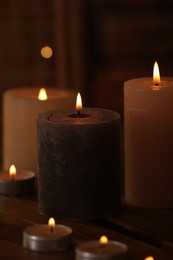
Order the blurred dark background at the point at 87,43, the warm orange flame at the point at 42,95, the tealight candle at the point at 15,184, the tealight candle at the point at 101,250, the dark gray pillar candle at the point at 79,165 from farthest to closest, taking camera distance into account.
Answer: the blurred dark background at the point at 87,43, the warm orange flame at the point at 42,95, the tealight candle at the point at 15,184, the dark gray pillar candle at the point at 79,165, the tealight candle at the point at 101,250

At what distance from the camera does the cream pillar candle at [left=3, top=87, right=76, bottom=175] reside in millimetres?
1425

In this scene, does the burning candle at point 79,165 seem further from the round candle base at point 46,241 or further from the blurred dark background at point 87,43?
the blurred dark background at point 87,43

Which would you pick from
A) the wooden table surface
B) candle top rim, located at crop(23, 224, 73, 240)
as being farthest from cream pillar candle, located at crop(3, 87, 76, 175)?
candle top rim, located at crop(23, 224, 73, 240)

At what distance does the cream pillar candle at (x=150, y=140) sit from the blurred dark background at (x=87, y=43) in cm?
124

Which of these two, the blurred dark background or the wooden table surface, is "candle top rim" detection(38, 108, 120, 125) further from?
the blurred dark background

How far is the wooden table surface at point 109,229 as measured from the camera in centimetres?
104

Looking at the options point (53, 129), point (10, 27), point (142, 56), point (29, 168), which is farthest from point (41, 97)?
point (142, 56)

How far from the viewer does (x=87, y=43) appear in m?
2.59

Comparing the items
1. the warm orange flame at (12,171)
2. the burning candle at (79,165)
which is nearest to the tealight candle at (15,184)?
the warm orange flame at (12,171)

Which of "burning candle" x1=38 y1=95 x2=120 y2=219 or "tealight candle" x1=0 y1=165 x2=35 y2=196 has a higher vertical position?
"burning candle" x1=38 y1=95 x2=120 y2=219

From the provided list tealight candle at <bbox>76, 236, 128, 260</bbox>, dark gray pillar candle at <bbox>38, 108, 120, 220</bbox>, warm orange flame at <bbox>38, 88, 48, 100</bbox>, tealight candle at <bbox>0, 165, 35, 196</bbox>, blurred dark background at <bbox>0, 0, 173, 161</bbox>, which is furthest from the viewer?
blurred dark background at <bbox>0, 0, 173, 161</bbox>

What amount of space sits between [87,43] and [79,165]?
4.80ft

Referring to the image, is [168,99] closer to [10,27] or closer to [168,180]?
[168,180]

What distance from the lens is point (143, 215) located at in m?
1.22
